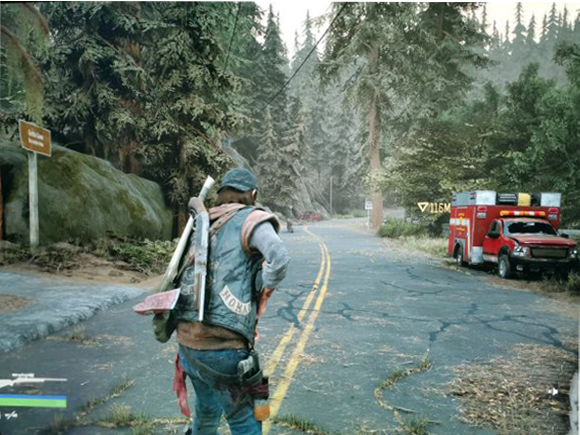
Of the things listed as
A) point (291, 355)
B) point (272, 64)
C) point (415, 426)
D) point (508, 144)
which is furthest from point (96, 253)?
point (272, 64)

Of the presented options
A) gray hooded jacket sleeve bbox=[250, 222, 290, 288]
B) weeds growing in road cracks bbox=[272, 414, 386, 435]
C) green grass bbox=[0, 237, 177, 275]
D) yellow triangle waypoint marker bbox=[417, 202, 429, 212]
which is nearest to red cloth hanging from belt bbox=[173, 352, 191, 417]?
gray hooded jacket sleeve bbox=[250, 222, 290, 288]

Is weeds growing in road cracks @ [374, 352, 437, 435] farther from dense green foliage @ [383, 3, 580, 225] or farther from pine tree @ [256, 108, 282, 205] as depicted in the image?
pine tree @ [256, 108, 282, 205]

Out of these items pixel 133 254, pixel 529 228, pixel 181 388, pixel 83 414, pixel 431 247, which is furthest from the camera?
pixel 431 247

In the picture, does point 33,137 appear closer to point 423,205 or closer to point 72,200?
point 72,200

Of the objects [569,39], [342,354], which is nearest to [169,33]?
[569,39]

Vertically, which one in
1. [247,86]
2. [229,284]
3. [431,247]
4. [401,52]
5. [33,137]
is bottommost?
[431,247]

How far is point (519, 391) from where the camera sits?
4.54 metres

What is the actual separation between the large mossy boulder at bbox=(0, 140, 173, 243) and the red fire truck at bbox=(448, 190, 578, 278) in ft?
35.0

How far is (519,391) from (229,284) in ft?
11.7

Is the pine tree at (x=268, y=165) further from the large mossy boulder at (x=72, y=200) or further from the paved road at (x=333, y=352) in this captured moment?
the paved road at (x=333, y=352)

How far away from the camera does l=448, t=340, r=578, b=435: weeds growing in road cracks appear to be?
3811 mm

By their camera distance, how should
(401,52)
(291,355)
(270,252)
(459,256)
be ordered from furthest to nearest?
(401,52), (459,256), (291,355), (270,252)

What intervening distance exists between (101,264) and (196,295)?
400 inches

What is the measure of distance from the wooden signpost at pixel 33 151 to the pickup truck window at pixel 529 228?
41.7 feet
